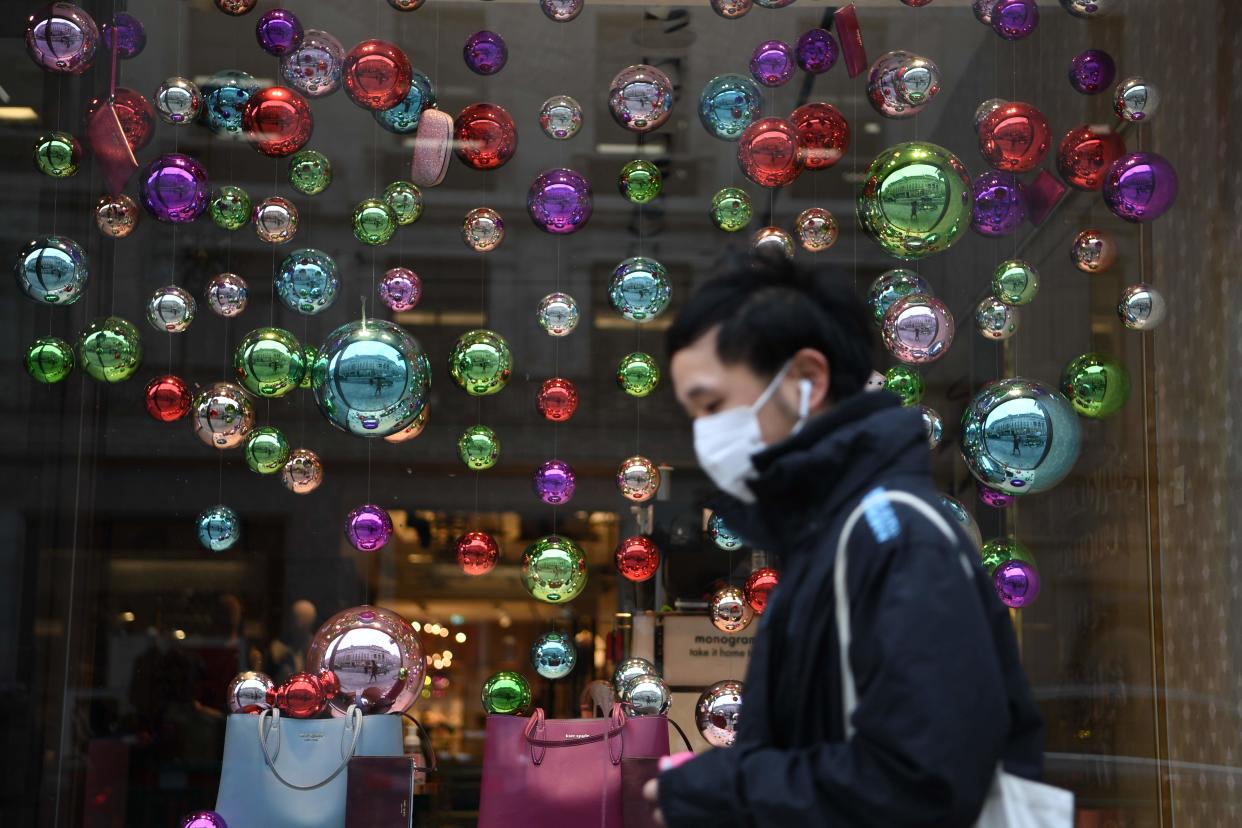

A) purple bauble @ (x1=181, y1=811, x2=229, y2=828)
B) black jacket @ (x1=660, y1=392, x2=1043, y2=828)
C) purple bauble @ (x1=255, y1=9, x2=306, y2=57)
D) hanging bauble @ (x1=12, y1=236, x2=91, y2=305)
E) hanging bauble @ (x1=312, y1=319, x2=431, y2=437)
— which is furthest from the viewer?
purple bauble @ (x1=255, y1=9, x2=306, y2=57)

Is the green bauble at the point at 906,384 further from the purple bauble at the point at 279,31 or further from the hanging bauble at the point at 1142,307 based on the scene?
the purple bauble at the point at 279,31

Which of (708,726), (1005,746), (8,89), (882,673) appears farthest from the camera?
(8,89)

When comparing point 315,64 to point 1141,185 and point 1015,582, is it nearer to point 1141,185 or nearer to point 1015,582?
point 1141,185

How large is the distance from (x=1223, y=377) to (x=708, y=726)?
7.02 feet

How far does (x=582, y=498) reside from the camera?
22.8ft

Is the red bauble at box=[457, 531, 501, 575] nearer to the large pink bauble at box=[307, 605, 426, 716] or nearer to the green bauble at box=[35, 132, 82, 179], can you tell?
the large pink bauble at box=[307, 605, 426, 716]

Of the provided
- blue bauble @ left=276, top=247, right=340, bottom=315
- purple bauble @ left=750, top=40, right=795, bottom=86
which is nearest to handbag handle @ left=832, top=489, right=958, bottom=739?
blue bauble @ left=276, top=247, right=340, bottom=315

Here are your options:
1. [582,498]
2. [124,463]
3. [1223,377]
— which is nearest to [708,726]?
[1223,377]

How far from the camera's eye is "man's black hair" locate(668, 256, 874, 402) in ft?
5.48

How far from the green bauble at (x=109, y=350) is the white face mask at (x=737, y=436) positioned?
3419 mm

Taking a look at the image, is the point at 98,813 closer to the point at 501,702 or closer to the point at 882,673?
the point at 501,702

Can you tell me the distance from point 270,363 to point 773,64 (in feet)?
6.31

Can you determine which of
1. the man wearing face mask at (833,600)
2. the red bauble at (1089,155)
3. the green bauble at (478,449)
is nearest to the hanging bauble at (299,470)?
the green bauble at (478,449)

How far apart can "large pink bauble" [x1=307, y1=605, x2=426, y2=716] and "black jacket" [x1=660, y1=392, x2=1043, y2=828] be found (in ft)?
7.91
